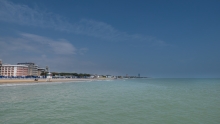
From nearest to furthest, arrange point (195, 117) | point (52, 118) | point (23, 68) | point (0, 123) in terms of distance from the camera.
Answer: point (0, 123)
point (52, 118)
point (195, 117)
point (23, 68)

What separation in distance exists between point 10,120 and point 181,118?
36.6 ft

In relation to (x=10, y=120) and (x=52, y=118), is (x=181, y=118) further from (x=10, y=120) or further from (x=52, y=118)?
(x=10, y=120)

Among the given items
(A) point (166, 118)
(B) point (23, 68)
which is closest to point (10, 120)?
(A) point (166, 118)

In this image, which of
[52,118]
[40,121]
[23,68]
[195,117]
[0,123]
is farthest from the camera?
[23,68]

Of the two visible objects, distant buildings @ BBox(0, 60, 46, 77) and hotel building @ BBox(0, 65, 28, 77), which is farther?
distant buildings @ BBox(0, 60, 46, 77)

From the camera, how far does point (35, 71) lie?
147 meters

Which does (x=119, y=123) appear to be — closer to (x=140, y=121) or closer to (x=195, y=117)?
(x=140, y=121)

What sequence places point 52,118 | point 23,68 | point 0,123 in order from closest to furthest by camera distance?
1. point 0,123
2. point 52,118
3. point 23,68

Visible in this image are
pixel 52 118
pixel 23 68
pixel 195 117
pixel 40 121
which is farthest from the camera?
pixel 23 68

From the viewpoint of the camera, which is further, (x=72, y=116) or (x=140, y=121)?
(x=72, y=116)

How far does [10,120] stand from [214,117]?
→ 45.2 ft

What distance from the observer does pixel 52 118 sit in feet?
34.3

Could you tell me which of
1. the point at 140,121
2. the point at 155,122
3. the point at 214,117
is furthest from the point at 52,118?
the point at 214,117

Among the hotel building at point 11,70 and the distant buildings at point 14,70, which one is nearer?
the hotel building at point 11,70
